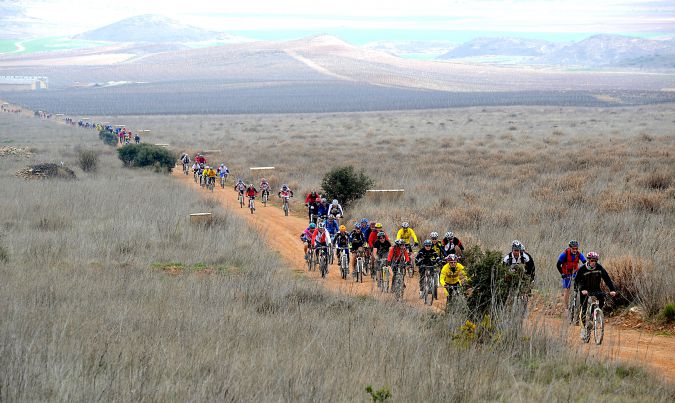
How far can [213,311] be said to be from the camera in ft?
37.2

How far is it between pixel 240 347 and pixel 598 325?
5.50 metres

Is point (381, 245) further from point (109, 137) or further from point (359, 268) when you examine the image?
point (109, 137)

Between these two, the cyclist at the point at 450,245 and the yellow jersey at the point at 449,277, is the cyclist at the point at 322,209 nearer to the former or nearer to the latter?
the cyclist at the point at 450,245

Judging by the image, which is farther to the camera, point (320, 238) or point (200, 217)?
point (200, 217)

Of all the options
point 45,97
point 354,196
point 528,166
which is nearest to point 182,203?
point 354,196

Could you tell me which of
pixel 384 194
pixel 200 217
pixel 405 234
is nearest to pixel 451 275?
pixel 405 234

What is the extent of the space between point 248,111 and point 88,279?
12179 cm

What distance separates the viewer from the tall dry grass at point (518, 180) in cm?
2005

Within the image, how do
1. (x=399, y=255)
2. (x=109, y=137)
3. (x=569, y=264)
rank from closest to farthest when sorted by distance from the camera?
(x=569, y=264), (x=399, y=255), (x=109, y=137)

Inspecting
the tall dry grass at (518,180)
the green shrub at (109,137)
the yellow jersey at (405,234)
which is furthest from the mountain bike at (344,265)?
the green shrub at (109,137)

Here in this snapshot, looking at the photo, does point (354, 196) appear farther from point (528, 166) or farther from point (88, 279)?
→ point (88, 279)

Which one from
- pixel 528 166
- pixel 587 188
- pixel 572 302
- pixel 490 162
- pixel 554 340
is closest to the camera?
pixel 554 340

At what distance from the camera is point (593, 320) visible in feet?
39.8

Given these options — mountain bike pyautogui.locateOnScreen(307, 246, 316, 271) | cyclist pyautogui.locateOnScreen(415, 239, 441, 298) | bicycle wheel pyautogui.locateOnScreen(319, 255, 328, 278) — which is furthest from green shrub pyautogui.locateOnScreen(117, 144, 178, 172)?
cyclist pyautogui.locateOnScreen(415, 239, 441, 298)
